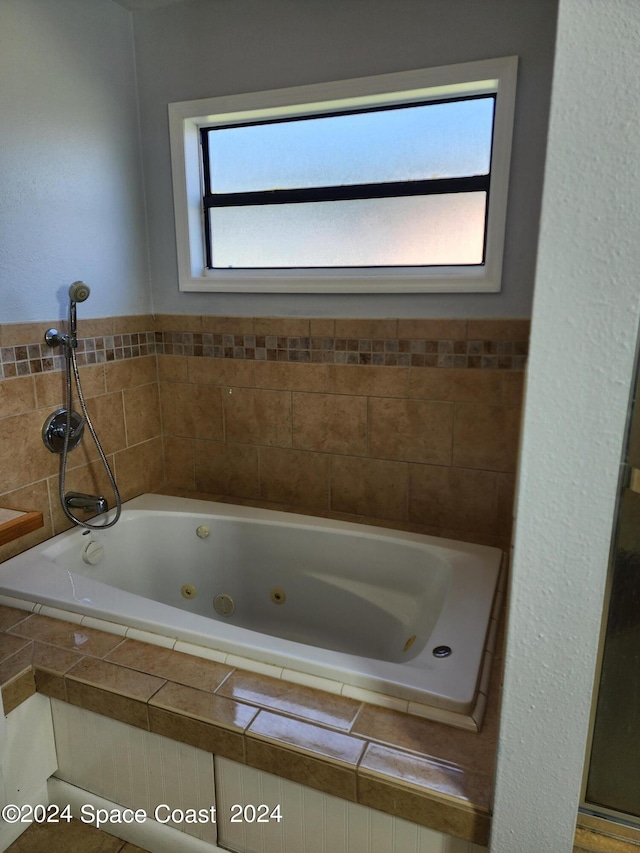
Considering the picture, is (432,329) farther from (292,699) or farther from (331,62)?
(292,699)

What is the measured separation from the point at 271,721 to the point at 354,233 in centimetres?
179

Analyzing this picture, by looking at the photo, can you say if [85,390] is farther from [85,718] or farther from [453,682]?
[453,682]

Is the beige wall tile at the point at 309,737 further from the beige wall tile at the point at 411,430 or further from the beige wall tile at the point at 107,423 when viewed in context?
the beige wall tile at the point at 107,423

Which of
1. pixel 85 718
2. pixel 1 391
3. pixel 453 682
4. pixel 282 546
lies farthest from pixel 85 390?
pixel 453 682

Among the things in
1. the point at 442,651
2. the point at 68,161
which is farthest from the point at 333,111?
the point at 442,651

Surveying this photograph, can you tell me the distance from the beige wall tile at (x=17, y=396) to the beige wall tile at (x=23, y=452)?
24 mm

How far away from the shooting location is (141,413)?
2.55m

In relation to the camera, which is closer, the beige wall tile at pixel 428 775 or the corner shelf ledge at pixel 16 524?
the beige wall tile at pixel 428 775

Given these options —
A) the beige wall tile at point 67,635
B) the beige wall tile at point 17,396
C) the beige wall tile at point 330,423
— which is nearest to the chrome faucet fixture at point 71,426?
Answer: the beige wall tile at point 17,396

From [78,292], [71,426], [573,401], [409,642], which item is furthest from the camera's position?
[71,426]

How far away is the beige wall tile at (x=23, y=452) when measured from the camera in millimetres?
1927

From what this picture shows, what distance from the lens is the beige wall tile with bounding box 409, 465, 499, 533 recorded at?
86.5 inches

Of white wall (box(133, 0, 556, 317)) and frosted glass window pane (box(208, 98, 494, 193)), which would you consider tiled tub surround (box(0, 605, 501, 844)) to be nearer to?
white wall (box(133, 0, 556, 317))

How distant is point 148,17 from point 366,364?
1.67m
